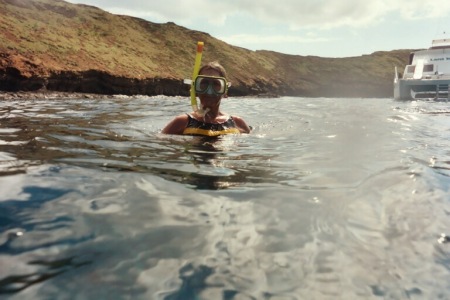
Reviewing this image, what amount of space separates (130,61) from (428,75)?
24.7 meters

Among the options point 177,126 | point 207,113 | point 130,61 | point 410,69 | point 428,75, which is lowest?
point 177,126

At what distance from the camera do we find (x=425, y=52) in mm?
25531

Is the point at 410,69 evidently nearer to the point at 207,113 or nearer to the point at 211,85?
the point at 207,113

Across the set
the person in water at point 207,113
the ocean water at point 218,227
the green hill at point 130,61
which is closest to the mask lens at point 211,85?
the person in water at point 207,113

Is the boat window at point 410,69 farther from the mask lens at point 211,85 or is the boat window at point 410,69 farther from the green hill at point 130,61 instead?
the mask lens at point 211,85

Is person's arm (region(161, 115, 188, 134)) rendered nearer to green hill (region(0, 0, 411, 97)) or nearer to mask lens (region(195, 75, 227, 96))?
mask lens (region(195, 75, 227, 96))

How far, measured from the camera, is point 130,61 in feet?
108

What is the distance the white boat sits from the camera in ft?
70.6

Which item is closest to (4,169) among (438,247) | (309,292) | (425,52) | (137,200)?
(137,200)

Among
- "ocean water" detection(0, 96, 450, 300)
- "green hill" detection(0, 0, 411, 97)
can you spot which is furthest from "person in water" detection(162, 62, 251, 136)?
"green hill" detection(0, 0, 411, 97)

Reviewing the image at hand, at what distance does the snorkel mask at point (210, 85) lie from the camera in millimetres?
5898

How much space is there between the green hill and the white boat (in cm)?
1830

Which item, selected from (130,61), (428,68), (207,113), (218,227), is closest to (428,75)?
(428,68)

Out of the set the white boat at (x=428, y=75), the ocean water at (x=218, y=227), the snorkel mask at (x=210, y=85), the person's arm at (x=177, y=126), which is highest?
the white boat at (x=428, y=75)
